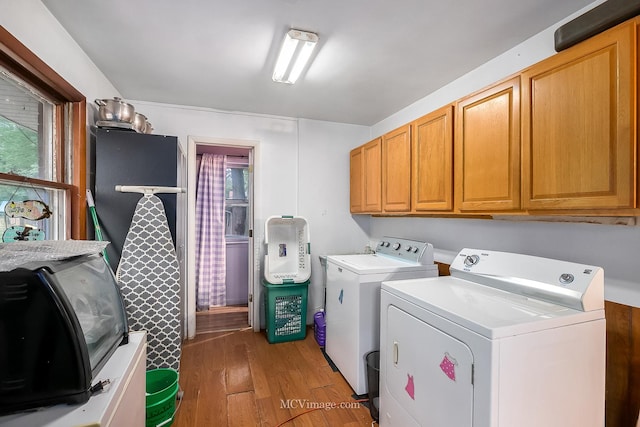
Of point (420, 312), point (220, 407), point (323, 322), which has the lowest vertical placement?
point (220, 407)

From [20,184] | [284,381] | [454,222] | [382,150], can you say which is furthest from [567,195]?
[20,184]

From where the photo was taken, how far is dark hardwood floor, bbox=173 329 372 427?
1861 millimetres

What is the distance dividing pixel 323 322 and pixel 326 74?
2348 mm

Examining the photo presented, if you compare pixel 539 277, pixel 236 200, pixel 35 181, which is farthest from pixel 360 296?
pixel 236 200

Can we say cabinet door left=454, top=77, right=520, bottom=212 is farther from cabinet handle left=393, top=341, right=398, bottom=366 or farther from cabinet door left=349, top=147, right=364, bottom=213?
cabinet door left=349, top=147, right=364, bottom=213

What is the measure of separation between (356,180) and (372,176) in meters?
0.37

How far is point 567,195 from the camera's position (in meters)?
1.28

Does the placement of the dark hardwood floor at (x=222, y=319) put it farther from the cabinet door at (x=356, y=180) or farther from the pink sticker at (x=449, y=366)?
the pink sticker at (x=449, y=366)

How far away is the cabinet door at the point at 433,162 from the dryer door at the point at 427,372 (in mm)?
906

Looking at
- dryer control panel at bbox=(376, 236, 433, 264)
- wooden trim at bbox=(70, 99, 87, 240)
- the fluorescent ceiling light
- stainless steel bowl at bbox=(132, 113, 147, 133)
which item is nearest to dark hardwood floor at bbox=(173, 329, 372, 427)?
dryer control panel at bbox=(376, 236, 433, 264)

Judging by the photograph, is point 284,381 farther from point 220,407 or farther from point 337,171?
point 337,171

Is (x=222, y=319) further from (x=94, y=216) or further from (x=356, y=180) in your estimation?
(x=356, y=180)

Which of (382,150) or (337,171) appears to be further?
(337,171)

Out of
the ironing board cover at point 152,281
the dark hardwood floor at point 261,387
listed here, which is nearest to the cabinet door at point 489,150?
the dark hardwood floor at point 261,387
